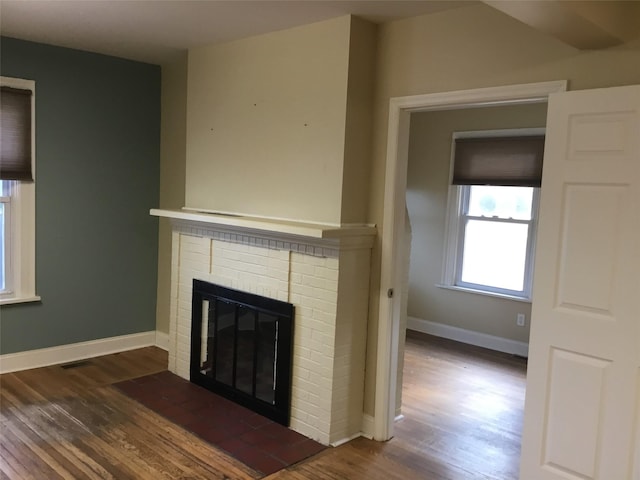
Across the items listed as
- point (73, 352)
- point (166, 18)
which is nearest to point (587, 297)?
point (166, 18)

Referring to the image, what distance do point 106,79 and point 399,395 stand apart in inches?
131

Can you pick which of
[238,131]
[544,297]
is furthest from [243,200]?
[544,297]

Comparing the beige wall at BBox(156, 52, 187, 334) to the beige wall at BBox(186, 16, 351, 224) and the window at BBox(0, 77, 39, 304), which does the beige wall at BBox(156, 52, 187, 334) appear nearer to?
the beige wall at BBox(186, 16, 351, 224)

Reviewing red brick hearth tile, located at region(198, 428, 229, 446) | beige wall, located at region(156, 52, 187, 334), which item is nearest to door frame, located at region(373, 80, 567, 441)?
red brick hearth tile, located at region(198, 428, 229, 446)

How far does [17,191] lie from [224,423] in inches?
92.5

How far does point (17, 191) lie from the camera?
415 cm

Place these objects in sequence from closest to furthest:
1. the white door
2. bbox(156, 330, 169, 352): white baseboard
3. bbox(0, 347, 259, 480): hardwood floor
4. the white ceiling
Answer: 1. the white door
2. bbox(0, 347, 259, 480): hardwood floor
3. the white ceiling
4. bbox(156, 330, 169, 352): white baseboard

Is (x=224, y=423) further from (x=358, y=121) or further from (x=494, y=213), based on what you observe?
(x=494, y=213)

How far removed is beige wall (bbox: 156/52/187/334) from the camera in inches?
183

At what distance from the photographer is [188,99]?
422 cm

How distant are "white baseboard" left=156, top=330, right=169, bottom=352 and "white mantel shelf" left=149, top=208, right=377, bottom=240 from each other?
142cm

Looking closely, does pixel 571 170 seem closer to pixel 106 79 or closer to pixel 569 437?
pixel 569 437

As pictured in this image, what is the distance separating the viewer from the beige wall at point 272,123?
10.5 feet

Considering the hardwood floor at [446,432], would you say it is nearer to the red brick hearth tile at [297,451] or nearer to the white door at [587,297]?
the red brick hearth tile at [297,451]
